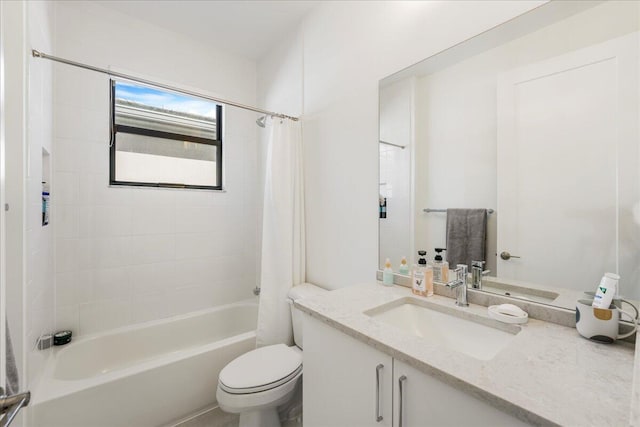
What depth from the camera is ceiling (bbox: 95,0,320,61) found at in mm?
1911

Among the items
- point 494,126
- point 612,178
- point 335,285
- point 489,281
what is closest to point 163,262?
point 335,285

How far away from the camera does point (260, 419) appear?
1.39m

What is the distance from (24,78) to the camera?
1.07m

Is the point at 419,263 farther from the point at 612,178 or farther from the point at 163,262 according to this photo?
the point at 163,262

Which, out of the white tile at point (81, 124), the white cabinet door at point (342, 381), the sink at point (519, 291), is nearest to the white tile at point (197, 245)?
the white tile at point (81, 124)

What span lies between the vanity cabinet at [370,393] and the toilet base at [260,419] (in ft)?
1.42

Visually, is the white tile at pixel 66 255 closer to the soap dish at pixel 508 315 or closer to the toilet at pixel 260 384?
the toilet at pixel 260 384

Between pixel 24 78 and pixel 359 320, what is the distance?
160 cm

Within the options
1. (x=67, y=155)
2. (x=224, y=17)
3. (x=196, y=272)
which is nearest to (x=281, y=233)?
(x=196, y=272)

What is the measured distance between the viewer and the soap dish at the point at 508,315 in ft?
3.03

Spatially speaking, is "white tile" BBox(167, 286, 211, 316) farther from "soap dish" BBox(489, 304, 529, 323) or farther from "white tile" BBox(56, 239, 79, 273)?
"soap dish" BBox(489, 304, 529, 323)

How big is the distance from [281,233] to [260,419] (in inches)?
42.0

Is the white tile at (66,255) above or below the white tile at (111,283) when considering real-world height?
above

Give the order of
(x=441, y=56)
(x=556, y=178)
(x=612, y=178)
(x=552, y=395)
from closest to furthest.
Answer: (x=552, y=395) < (x=612, y=178) < (x=556, y=178) < (x=441, y=56)
